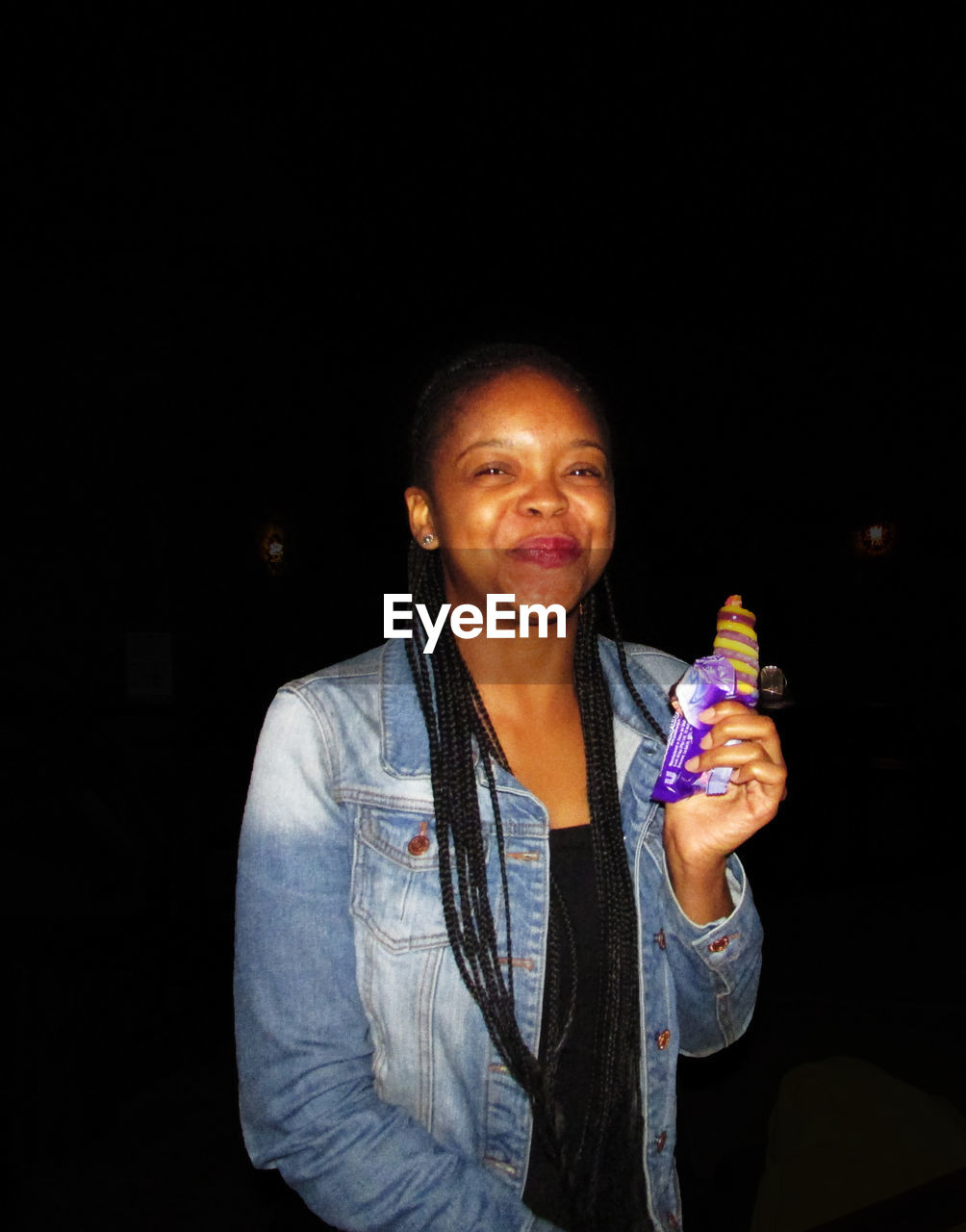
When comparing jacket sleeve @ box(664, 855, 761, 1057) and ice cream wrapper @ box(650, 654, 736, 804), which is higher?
ice cream wrapper @ box(650, 654, 736, 804)

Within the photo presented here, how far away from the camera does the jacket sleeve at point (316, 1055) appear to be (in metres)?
1.03

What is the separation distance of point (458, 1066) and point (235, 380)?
6.01 m

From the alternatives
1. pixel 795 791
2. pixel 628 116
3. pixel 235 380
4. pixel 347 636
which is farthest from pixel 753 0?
pixel 347 636

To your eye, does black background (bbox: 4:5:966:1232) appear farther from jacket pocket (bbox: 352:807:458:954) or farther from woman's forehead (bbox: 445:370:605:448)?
jacket pocket (bbox: 352:807:458:954)

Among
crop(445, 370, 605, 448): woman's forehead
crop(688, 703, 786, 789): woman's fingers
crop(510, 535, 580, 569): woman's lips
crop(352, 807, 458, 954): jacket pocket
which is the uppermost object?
crop(445, 370, 605, 448): woman's forehead

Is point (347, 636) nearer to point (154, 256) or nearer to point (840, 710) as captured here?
point (154, 256)

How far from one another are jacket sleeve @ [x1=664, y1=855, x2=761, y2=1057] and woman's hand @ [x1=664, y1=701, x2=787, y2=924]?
0.02m

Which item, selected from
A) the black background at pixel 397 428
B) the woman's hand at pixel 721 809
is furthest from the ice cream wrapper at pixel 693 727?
the black background at pixel 397 428

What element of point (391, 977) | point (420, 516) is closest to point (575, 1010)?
point (391, 977)

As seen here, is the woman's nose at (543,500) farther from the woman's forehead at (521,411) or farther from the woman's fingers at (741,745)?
the woman's fingers at (741,745)

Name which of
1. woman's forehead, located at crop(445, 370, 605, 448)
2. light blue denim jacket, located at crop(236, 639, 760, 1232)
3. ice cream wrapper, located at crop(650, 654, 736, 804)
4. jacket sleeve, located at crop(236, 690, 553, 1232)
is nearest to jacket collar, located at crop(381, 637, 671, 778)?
light blue denim jacket, located at crop(236, 639, 760, 1232)

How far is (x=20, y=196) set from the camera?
433 cm

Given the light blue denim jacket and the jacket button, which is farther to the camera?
the jacket button

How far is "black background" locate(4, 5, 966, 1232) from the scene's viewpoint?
2.97 meters
